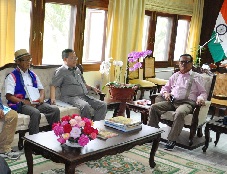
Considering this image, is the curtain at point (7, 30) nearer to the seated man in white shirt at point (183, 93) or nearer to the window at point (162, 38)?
the seated man in white shirt at point (183, 93)

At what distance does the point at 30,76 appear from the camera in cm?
434

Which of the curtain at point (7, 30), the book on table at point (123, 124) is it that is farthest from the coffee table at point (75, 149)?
the curtain at point (7, 30)

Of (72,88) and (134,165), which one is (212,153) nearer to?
(134,165)

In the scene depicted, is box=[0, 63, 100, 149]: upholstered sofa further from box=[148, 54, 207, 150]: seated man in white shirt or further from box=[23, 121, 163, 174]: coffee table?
box=[148, 54, 207, 150]: seated man in white shirt

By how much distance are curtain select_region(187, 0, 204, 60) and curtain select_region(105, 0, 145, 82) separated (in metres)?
2.38

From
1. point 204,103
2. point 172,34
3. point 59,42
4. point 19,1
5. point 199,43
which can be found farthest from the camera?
point 199,43

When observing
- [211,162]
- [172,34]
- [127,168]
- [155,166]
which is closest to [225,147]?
[211,162]

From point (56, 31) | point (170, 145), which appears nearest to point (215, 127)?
point (170, 145)

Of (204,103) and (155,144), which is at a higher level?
(204,103)

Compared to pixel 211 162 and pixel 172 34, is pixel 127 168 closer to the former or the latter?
pixel 211 162

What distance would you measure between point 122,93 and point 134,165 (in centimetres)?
153

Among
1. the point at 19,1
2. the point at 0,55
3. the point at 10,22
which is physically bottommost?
the point at 0,55

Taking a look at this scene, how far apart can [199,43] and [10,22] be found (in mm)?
5954

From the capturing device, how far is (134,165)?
12.5 feet
